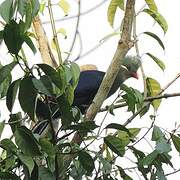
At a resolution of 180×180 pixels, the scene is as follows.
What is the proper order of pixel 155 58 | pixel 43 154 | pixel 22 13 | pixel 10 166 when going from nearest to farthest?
pixel 22 13, pixel 43 154, pixel 10 166, pixel 155 58

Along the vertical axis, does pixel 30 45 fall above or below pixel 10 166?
above

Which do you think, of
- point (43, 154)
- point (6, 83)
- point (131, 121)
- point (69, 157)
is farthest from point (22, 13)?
point (131, 121)

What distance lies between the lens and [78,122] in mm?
1030

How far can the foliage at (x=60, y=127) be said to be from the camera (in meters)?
0.84

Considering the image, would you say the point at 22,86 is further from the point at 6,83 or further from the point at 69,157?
the point at 69,157

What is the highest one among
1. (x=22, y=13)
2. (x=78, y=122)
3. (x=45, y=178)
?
(x=22, y=13)

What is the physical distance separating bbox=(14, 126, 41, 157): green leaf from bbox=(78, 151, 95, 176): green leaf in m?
0.19

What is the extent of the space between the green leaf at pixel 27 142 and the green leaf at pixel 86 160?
19 centimetres

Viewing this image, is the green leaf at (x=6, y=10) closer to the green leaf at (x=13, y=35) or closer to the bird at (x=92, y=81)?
the green leaf at (x=13, y=35)

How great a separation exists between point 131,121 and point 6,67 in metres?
0.53

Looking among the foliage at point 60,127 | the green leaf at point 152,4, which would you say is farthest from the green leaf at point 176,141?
the green leaf at point 152,4

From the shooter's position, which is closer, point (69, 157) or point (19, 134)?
point (19, 134)

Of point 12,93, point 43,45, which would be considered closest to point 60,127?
point 12,93

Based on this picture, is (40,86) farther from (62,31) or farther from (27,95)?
(62,31)
